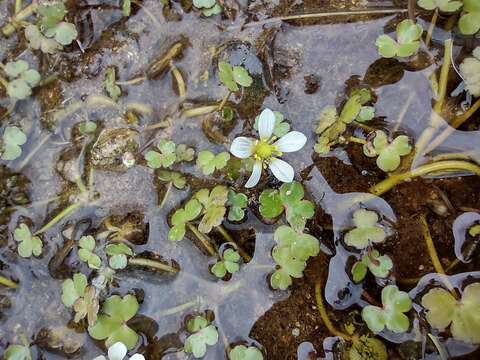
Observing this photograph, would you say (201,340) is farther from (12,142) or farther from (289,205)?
(12,142)

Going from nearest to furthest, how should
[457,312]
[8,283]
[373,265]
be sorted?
[457,312], [373,265], [8,283]

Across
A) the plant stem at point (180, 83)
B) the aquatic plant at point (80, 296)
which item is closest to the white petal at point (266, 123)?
the plant stem at point (180, 83)

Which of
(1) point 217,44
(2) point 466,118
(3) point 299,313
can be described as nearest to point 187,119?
(1) point 217,44

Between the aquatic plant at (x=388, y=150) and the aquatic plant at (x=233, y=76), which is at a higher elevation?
the aquatic plant at (x=233, y=76)

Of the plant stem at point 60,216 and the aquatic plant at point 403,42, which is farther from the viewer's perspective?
the plant stem at point 60,216

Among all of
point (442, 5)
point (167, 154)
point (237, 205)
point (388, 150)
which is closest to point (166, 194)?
point (167, 154)

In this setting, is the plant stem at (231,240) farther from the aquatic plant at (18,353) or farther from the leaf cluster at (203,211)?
the aquatic plant at (18,353)
